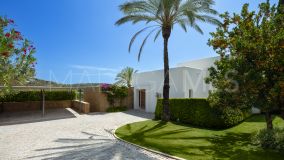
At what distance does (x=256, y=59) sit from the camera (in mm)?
8586

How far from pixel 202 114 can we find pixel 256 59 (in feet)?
23.0

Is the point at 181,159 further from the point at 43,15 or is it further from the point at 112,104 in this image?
the point at 112,104

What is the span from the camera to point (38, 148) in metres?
9.45

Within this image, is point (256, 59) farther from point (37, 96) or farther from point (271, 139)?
point (37, 96)

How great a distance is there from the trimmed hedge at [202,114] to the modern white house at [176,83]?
14.8 feet

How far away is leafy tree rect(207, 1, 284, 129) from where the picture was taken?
825cm

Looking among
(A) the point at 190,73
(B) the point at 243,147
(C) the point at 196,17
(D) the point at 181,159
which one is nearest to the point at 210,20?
(C) the point at 196,17

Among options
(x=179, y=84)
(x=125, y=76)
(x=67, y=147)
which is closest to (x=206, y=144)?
(x=67, y=147)

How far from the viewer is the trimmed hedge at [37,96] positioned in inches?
920

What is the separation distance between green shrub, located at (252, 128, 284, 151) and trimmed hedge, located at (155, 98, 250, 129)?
267 centimetres

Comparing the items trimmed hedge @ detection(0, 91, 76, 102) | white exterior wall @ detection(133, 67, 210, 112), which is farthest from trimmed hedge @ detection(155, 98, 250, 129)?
trimmed hedge @ detection(0, 91, 76, 102)

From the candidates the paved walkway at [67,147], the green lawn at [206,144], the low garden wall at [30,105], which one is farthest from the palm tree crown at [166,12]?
the low garden wall at [30,105]

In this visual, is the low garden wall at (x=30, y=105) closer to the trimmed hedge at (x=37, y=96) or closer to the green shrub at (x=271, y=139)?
the trimmed hedge at (x=37, y=96)

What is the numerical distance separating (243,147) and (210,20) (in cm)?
1126
